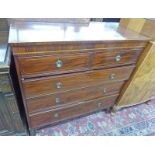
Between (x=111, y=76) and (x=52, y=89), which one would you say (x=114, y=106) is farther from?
(x=52, y=89)

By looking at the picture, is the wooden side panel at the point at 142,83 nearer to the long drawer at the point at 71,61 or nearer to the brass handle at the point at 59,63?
the long drawer at the point at 71,61

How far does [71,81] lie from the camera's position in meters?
1.04

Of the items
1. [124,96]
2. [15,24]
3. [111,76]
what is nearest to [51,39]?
[15,24]

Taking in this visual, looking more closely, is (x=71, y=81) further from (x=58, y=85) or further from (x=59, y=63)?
(x=59, y=63)

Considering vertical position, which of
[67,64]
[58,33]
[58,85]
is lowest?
[58,85]

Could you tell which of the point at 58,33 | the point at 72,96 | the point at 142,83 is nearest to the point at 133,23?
the point at 142,83

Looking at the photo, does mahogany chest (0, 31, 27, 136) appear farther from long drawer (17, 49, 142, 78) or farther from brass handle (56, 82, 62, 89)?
brass handle (56, 82, 62, 89)

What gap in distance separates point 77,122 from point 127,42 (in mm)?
996

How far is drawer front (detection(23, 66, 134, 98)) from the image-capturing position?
94 centimetres

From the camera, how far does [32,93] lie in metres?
0.98

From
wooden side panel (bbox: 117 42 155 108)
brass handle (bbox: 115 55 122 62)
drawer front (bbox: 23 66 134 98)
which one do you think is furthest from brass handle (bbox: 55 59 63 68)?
wooden side panel (bbox: 117 42 155 108)

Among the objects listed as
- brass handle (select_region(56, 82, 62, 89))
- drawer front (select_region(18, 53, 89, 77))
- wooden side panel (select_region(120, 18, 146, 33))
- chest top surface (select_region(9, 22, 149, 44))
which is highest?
wooden side panel (select_region(120, 18, 146, 33))

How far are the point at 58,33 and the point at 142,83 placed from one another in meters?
1.01

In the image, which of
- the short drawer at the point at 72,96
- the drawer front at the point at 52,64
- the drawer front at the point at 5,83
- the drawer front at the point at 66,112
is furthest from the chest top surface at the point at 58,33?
the drawer front at the point at 66,112
